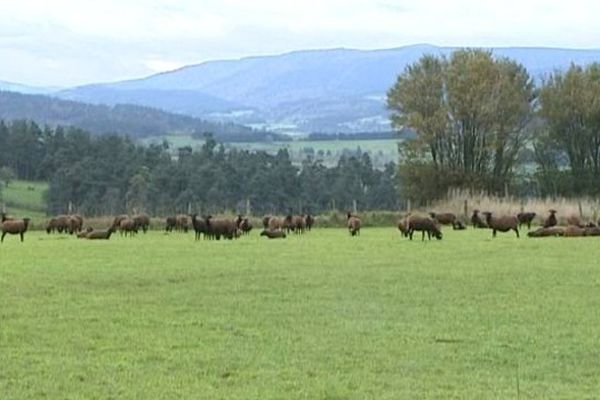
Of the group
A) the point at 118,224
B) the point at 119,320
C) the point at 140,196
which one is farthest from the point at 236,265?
the point at 140,196

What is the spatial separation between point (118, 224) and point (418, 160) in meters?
28.1

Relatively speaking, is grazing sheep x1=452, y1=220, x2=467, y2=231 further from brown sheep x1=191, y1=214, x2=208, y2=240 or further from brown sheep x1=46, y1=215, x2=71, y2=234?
brown sheep x1=46, y1=215, x2=71, y2=234

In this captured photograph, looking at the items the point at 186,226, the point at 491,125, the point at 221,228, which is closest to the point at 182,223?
the point at 186,226

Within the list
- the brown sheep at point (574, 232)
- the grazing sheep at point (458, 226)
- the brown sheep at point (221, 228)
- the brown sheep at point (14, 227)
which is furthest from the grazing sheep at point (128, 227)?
the brown sheep at point (574, 232)

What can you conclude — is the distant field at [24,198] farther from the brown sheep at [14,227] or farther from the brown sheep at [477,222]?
the brown sheep at [477,222]

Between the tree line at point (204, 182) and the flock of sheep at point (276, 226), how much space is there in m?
23.2

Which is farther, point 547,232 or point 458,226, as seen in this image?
point 458,226

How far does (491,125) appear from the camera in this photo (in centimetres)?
7650

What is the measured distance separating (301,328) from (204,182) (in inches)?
2920

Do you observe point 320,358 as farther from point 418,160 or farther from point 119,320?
point 418,160

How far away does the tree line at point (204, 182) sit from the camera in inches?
3482

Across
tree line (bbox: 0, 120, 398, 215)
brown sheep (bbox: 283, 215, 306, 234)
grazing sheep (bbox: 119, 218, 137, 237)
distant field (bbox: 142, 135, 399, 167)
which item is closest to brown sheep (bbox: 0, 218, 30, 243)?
grazing sheep (bbox: 119, 218, 137, 237)

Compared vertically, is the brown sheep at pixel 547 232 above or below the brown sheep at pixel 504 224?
below

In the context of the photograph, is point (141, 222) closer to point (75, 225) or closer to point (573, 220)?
point (75, 225)
